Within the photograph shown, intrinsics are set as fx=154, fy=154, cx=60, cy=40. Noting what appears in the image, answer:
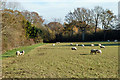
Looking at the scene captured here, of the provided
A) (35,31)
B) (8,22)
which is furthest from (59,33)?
(8,22)

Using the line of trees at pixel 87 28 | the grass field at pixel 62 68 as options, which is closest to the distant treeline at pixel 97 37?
the line of trees at pixel 87 28

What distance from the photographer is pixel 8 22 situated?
1794 centimetres

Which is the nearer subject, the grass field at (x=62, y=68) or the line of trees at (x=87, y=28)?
the grass field at (x=62, y=68)

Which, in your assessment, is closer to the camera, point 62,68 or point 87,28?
point 62,68

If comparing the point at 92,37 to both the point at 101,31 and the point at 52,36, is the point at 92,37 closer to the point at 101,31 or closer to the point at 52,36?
the point at 101,31

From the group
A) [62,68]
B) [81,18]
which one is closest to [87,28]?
[81,18]

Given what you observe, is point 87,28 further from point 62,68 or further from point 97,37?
point 62,68

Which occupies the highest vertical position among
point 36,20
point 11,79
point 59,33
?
point 36,20

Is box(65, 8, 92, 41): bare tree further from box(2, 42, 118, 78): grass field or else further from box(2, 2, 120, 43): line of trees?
box(2, 42, 118, 78): grass field

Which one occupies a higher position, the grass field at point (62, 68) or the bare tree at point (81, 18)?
the bare tree at point (81, 18)

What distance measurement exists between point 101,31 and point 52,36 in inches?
569

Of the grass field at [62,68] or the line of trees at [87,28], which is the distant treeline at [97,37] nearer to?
the line of trees at [87,28]

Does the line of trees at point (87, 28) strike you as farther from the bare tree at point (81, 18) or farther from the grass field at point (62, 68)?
the grass field at point (62, 68)

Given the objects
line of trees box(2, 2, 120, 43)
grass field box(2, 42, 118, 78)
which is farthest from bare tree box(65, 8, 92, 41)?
grass field box(2, 42, 118, 78)
